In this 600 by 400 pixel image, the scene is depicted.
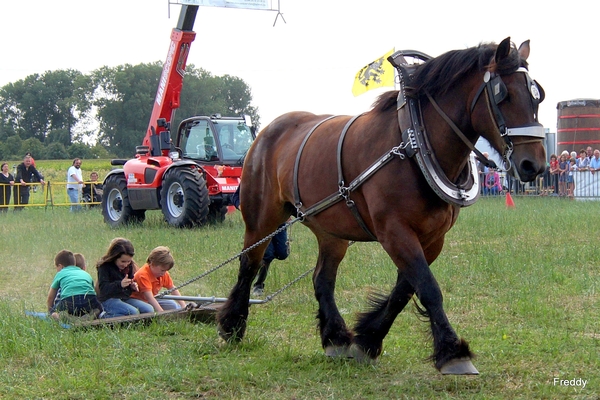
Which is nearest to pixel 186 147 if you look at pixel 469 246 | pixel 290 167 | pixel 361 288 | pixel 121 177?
pixel 121 177

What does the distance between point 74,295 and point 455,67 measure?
369cm

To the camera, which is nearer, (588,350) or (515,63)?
(515,63)

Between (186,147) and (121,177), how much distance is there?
197 centimetres

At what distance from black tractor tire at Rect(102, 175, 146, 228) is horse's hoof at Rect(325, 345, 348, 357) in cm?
1105

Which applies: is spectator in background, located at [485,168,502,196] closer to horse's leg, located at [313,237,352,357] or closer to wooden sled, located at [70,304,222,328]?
wooden sled, located at [70,304,222,328]

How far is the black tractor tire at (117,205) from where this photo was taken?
628 inches

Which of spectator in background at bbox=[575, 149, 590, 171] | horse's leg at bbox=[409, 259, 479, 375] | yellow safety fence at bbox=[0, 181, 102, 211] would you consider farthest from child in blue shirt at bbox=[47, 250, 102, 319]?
spectator in background at bbox=[575, 149, 590, 171]

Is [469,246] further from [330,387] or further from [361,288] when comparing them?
[330,387]

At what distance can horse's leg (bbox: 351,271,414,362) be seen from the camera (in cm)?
501

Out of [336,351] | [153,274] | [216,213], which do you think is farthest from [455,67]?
[216,213]

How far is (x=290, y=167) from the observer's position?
229 inches

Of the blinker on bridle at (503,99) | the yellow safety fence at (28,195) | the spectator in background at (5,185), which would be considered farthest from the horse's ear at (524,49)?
the spectator in background at (5,185)

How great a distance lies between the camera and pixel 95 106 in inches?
2408

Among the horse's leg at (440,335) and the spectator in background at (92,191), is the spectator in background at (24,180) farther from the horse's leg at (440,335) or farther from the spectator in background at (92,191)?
the horse's leg at (440,335)
